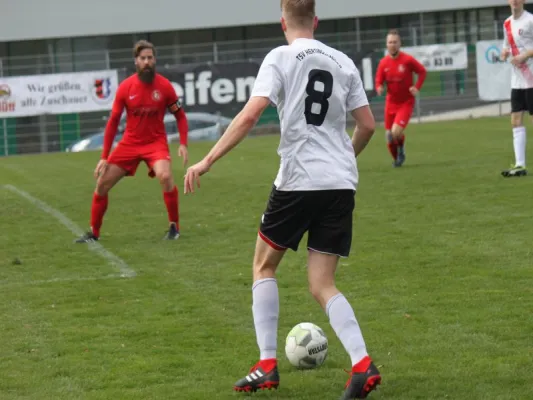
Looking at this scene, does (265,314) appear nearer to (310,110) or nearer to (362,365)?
(362,365)

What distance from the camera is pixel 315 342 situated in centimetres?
636

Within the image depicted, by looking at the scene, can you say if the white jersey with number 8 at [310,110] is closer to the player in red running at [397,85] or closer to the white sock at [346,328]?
the white sock at [346,328]

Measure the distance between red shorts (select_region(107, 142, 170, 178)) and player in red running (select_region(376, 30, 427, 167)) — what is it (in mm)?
6623

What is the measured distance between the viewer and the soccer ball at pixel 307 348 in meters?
6.35

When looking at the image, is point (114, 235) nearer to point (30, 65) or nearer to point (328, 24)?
point (30, 65)

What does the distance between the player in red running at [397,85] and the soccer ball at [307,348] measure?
1160 centimetres

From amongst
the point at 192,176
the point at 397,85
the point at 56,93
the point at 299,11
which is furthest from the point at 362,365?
the point at 56,93

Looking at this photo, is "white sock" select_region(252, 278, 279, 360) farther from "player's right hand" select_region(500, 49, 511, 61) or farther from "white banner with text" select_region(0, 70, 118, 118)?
"white banner with text" select_region(0, 70, 118, 118)

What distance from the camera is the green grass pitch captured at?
→ 6203 millimetres

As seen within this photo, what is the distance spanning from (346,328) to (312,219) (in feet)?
1.87

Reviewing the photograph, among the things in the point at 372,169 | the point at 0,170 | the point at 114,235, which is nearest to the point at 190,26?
the point at 0,170

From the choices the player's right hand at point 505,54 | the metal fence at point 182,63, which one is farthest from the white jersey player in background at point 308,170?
the metal fence at point 182,63

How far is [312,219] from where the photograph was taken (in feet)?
19.2

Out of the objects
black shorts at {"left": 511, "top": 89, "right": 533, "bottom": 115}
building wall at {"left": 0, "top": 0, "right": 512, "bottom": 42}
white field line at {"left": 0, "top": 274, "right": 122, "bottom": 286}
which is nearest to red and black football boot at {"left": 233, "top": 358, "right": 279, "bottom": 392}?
white field line at {"left": 0, "top": 274, "right": 122, "bottom": 286}
